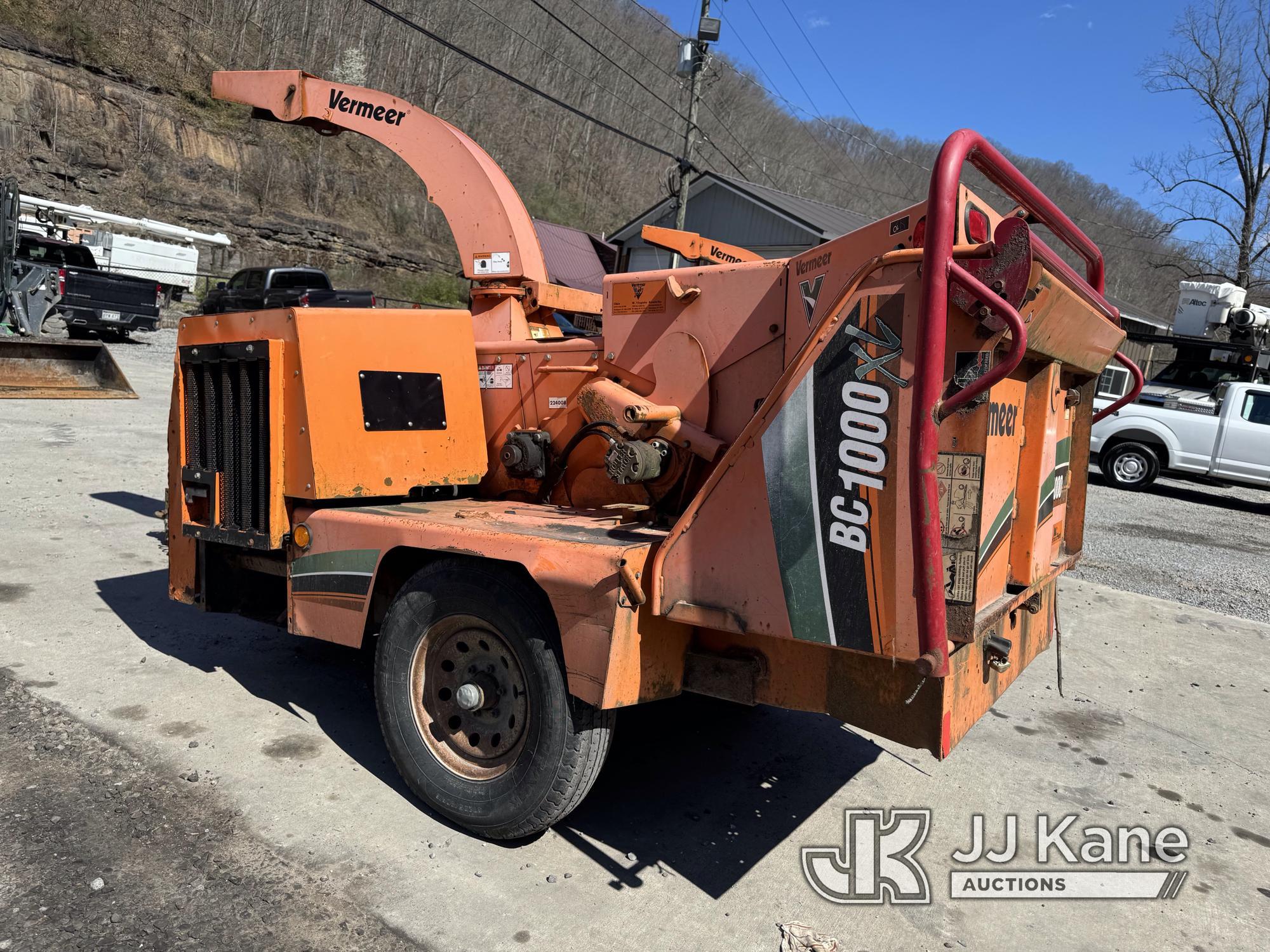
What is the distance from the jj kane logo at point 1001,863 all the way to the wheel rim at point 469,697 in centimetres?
122

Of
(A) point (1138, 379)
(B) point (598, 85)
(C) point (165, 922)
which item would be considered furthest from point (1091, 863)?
(B) point (598, 85)

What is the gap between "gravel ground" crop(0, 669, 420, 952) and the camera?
268 cm

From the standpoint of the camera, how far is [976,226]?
284cm

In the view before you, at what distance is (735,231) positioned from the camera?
80.3 ft

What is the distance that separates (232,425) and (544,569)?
6.70ft

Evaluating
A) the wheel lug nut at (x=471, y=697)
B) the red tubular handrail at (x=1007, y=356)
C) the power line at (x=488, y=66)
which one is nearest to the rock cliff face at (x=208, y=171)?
the power line at (x=488, y=66)

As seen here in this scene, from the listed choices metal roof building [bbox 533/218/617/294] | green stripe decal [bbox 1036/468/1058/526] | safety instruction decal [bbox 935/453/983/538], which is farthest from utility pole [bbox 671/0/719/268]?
safety instruction decal [bbox 935/453/983/538]

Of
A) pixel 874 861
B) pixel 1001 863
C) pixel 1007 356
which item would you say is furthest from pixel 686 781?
pixel 1007 356

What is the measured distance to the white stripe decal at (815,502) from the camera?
8.73 ft

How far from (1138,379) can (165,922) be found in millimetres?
4317

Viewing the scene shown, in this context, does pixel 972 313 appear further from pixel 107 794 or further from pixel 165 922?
pixel 107 794

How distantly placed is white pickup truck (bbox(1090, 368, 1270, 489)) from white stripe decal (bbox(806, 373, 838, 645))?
1351 cm

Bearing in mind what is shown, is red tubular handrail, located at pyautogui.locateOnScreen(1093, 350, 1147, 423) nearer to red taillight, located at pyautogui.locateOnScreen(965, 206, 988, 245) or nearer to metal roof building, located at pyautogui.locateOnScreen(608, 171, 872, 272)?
red taillight, located at pyautogui.locateOnScreen(965, 206, 988, 245)

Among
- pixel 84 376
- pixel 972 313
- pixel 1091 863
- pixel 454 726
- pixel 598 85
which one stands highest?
pixel 598 85
